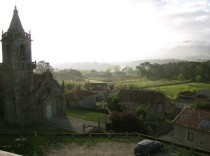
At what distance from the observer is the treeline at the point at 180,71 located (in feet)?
390

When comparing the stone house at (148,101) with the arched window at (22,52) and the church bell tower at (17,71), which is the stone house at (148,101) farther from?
the arched window at (22,52)

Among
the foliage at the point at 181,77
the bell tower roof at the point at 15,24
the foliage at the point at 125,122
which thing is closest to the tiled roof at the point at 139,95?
the foliage at the point at 125,122

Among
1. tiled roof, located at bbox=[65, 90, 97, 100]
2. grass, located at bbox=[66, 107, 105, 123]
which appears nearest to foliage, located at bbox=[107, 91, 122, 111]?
grass, located at bbox=[66, 107, 105, 123]

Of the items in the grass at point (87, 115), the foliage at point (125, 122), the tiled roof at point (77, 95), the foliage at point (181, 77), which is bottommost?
the grass at point (87, 115)

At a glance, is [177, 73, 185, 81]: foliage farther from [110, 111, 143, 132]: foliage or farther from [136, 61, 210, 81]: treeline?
[110, 111, 143, 132]: foliage

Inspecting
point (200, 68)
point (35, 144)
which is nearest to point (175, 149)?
point (35, 144)

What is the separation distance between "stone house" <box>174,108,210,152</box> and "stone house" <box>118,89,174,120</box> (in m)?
12.6

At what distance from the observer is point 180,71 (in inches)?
5089

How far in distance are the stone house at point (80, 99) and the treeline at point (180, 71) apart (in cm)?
6752

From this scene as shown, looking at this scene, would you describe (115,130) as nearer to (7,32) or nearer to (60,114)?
(60,114)

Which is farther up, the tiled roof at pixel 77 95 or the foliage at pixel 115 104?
the tiled roof at pixel 77 95

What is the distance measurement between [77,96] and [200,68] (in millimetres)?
77430

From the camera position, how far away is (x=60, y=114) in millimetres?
44000

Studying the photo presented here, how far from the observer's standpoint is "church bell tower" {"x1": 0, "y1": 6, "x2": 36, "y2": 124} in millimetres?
37688
